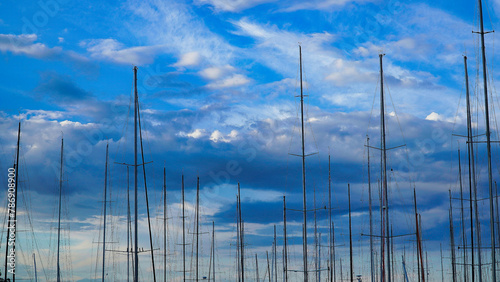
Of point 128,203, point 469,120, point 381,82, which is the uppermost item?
point 381,82

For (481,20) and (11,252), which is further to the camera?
(11,252)

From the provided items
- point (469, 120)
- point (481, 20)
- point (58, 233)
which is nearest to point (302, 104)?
point (469, 120)

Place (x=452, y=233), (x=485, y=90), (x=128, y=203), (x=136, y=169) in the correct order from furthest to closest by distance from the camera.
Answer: (x=452, y=233) < (x=128, y=203) < (x=136, y=169) < (x=485, y=90)

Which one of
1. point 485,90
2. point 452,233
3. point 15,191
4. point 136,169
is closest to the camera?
point 485,90

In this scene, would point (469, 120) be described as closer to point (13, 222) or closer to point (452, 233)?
point (452, 233)

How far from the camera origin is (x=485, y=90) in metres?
34.7

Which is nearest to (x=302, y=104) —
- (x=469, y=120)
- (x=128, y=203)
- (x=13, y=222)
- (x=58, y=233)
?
(x=469, y=120)

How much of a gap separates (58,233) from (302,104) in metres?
28.1

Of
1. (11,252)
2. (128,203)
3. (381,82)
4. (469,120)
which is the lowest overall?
(11,252)

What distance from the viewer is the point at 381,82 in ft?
139

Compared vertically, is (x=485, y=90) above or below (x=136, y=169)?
above

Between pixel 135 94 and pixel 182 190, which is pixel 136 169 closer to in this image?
pixel 135 94

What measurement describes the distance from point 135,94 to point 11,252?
15820 mm

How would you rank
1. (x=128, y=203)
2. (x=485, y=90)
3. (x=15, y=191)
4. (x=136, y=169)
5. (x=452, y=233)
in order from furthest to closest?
(x=452, y=233) → (x=128, y=203) → (x=15, y=191) → (x=136, y=169) → (x=485, y=90)
